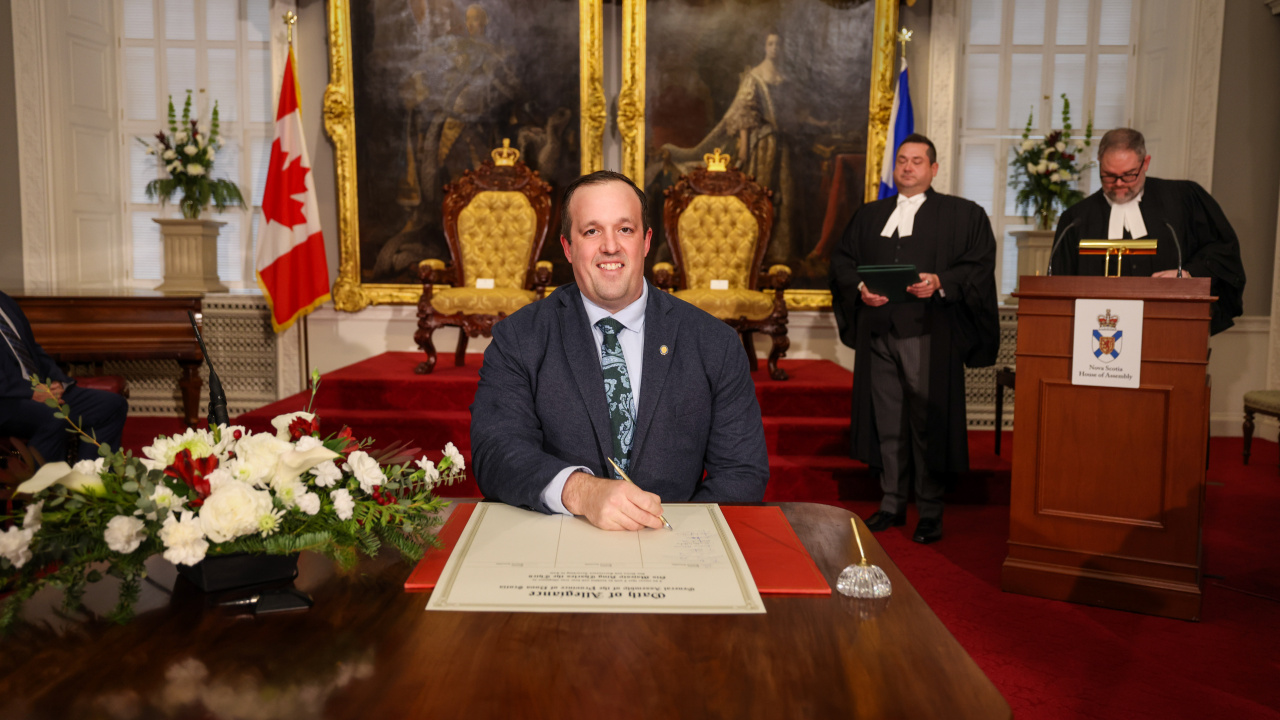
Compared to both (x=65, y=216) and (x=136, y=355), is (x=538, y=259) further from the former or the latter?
(x=65, y=216)

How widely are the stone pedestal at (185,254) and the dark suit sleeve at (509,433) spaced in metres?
5.98

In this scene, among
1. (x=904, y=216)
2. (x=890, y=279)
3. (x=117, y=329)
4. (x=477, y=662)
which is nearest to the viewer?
(x=477, y=662)

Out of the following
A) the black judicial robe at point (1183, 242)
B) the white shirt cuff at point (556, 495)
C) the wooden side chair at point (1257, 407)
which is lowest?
the wooden side chair at point (1257, 407)

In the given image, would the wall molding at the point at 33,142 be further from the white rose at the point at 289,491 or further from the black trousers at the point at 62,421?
the white rose at the point at 289,491

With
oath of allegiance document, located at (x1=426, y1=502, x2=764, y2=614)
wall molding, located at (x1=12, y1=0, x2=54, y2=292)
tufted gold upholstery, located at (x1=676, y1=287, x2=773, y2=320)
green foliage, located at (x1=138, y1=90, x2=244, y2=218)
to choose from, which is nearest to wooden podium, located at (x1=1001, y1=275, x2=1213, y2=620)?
oath of allegiance document, located at (x1=426, y1=502, x2=764, y2=614)

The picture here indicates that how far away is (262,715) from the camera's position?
868 millimetres

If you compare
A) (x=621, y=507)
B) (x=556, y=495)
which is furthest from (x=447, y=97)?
(x=621, y=507)

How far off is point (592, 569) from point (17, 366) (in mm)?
3847

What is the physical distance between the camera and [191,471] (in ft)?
3.86

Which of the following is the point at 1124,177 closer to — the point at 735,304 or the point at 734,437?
the point at 735,304

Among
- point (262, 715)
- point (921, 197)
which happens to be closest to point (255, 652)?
point (262, 715)

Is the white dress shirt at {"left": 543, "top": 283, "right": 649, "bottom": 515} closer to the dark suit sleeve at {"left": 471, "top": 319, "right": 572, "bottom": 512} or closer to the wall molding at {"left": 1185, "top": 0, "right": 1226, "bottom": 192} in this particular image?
the dark suit sleeve at {"left": 471, "top": 319, "right": 572, "bottom": 512}

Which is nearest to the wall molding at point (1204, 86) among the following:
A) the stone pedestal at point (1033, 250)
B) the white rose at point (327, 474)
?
the stone pedestal at point (1033, 250)

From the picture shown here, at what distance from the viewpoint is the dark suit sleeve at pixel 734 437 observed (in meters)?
1.99
